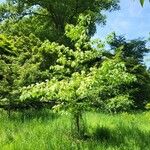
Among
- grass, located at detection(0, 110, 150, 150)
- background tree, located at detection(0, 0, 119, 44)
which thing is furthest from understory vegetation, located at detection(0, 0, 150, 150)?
background tree, located at detection(0, 0, 119, 44)

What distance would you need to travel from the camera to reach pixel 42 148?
8.65m

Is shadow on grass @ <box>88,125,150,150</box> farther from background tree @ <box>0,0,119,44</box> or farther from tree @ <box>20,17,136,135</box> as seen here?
background tree @ <box>0,0,119,44</box>

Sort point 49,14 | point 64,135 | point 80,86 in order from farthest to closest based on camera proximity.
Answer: point 49,14
point 64,135
point 80,86

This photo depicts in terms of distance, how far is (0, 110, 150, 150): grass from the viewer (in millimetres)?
8867

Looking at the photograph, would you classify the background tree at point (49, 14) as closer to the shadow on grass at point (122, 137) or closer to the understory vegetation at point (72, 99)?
the understory vegetation at point (72, 99)

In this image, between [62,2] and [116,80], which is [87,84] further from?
[62,2]

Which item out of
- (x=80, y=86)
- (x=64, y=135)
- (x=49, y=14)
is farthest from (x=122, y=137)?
(x=49, y=14)

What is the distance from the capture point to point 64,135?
9.77 meters

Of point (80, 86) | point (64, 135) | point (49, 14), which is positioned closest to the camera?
point (80, 86)

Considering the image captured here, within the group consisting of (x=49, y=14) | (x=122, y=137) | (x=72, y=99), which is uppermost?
(x=49, y=14)

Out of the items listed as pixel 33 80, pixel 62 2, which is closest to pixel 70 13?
pixel 62 2

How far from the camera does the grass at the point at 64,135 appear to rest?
887 centimetres

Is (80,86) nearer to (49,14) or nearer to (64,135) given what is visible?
(64,135)

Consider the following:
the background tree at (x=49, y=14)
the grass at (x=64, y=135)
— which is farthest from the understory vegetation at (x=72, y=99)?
the background tree at (x=49, y=14)
